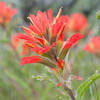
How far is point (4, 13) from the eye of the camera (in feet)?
5.43

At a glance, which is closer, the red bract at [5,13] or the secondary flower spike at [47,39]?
the secondary flower spike at [47,39]

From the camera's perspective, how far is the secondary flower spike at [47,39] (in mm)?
594

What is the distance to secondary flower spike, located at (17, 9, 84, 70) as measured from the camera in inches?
23.4

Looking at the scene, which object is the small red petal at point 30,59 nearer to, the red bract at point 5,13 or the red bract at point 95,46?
the red bract at point 5,13

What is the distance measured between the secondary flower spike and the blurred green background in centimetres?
7

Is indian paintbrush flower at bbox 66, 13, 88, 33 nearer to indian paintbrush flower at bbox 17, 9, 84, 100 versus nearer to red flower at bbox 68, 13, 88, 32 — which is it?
red flower at bbox 68, 13, 88, 32

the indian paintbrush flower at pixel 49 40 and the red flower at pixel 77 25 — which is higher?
the red flower at pixel 77 25

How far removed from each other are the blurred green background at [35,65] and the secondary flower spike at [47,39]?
0.21 ft

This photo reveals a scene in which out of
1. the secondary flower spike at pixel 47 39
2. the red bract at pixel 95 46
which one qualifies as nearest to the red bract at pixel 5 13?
the red bract at pixel 95 46

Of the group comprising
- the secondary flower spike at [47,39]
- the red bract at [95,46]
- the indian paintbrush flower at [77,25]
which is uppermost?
the indian paintbrush flower at [77,25]

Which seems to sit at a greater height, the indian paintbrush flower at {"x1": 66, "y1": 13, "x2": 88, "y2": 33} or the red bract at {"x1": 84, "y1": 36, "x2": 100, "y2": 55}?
the indian paintbrush flower at {"x1": 66, "y1": 13, "x2": 88, "y2": 33}

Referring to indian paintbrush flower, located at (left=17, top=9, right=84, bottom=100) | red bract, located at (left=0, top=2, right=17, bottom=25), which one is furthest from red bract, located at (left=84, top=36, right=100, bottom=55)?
indian paintbrush flower, located at (left=17, top=9, right=84, bottom=100)

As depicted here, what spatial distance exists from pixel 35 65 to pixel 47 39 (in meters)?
1.69

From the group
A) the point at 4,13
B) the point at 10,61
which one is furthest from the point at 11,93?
the point at 4,13
